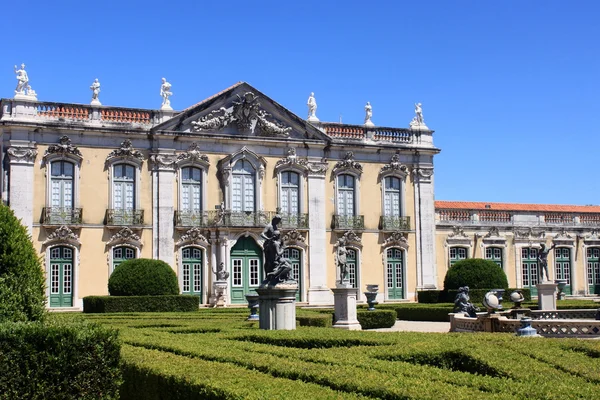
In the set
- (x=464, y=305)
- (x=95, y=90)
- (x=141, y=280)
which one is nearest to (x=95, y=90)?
(x=95, y=90)

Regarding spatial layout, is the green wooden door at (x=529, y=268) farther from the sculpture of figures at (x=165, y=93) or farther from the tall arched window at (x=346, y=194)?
the sculpture of figures at (x=165, y=93)

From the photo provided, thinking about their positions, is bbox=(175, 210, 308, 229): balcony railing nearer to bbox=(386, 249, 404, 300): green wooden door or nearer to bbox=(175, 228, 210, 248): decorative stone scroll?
bbox=(175, 228, 210, 248): decorative stone scroll

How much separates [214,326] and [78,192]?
15.4 m

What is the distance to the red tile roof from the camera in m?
36.5

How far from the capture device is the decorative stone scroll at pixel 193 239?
30.1 m

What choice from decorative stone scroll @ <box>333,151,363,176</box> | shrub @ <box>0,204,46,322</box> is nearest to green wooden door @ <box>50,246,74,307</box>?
decorative stone scroll @ <box>333,151,363,176</box>

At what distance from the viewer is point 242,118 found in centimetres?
3111

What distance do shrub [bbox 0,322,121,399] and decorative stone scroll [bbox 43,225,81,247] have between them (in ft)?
66.6

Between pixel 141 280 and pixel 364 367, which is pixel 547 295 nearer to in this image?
pixel 141 280

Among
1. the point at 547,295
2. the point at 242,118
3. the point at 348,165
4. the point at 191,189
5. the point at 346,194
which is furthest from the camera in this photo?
the point at 346,194

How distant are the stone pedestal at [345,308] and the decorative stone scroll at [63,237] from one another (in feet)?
42.2

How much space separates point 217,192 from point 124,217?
143 inches

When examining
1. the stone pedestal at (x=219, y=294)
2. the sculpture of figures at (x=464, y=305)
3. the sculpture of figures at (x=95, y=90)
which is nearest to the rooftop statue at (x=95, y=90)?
the sculpture of figures at (x=95, y=90)

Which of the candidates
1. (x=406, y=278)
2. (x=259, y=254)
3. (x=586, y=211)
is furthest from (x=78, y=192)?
(x=586, y=211)
